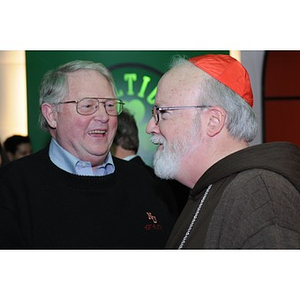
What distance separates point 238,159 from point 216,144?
0.54 feet

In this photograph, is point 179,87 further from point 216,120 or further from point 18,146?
point 18,146

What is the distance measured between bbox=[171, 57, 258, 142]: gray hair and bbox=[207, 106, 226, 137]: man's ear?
0.01m

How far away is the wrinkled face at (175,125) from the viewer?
6.76ft

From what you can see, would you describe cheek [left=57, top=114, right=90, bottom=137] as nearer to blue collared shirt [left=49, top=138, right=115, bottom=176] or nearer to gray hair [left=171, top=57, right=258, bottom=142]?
blue collared shirt [left=49, top=138, right=115, bottom=176]

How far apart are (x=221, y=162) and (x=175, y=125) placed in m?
0.26

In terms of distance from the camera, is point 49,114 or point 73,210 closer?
point 73,210

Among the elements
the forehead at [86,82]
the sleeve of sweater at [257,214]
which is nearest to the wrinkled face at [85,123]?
the forehead at [86,82]

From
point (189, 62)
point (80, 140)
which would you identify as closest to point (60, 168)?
point (80, 140)

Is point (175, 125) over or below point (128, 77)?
below

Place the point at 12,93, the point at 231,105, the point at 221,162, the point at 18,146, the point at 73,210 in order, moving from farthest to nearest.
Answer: the point at 12,93
the point at 18,146
the point at 73,210
the point at 231,105
the point at 221,162

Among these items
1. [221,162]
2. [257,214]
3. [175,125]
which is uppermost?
[175,125]

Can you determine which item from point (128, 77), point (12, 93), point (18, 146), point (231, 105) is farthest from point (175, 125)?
point (12, 93)

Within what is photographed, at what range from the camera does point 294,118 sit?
251 inches

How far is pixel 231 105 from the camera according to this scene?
2033mm
